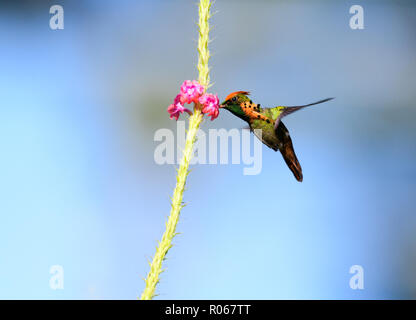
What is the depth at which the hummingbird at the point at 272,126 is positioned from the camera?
5.95ft

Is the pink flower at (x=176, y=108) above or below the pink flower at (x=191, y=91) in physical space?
below

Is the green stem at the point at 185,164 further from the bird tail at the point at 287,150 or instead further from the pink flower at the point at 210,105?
the bird tail at the point at 287,150

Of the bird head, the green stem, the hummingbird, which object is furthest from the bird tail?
the green stem

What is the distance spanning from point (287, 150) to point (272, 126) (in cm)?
15

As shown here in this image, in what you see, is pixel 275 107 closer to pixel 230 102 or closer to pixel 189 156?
pixel 230 102

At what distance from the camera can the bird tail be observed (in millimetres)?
1952

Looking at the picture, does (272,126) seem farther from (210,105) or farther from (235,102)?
(210,105)

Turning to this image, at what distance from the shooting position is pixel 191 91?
4.14 ft

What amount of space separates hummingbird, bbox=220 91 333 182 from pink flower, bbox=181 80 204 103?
49 cm

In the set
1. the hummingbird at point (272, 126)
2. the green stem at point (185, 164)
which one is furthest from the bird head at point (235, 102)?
the green stem at point (185, 164)

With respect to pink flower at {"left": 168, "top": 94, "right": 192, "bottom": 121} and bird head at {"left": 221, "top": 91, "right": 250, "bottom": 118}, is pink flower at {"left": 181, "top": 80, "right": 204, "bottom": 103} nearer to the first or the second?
pink flower at {"left": 168, "top": 94, "right": 192, "bottom": 121}

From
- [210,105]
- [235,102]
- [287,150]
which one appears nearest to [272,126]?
[287,150]

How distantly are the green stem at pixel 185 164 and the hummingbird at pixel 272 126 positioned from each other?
1.50ft
